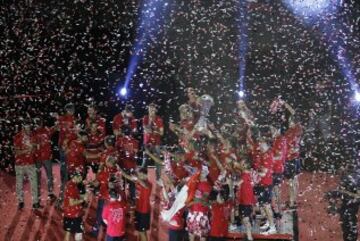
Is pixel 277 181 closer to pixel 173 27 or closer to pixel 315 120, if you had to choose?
pixel 315 120

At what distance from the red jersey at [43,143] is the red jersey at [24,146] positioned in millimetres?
123

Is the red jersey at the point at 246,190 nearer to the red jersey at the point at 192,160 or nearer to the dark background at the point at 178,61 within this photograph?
the red jersey at the point at 192,160

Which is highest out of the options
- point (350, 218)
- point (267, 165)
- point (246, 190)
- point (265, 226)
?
point (267, 165)

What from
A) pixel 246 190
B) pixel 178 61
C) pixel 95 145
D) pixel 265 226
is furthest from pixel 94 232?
pixel 178 61

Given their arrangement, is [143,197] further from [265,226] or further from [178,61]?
[178,61]

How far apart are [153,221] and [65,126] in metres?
2.06

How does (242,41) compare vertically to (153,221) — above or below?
above

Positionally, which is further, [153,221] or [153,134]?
[153,134]

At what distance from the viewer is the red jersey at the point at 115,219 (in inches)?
230

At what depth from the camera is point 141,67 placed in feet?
37.1

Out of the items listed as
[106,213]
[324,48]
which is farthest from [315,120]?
[106,213]

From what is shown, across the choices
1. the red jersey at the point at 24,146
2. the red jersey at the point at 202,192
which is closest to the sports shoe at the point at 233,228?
the red jersey at the point at 202,192

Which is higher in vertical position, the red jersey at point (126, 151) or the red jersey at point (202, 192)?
the red jersey at point (126, 151)

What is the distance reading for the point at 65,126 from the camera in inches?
307
